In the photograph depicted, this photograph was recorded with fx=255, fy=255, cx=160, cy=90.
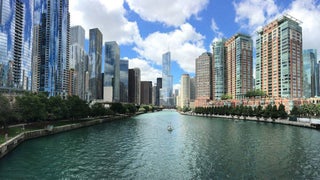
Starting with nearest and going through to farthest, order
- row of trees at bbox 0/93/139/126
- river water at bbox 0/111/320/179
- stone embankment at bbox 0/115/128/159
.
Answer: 1. river water at bbox 0/111/320/179
2. stone embankment at bbox 0/115/128/159
3. row of trees at bbox 0/93/139/126

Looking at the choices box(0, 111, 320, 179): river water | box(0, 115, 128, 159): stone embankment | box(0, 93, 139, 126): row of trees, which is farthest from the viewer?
box(0, 93, 139, 126): row of trees

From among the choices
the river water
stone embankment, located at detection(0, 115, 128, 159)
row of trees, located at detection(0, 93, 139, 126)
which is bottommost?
the river water

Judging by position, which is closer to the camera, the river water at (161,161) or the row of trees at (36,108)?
the river water at (161,161)

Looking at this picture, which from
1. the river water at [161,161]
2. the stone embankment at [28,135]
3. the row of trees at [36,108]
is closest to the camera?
the river water at [161,161]

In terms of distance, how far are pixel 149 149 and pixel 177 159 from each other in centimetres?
1246

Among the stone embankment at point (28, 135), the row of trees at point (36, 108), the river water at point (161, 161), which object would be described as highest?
the row of trees at point (36, 108)

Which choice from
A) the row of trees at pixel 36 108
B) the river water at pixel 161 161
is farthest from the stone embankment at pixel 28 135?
the row of trees at pixel 36 108

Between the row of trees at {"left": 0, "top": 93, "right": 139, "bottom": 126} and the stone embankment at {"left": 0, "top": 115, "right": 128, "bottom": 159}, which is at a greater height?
the row of trees at {"left": 0, "top": 93, "right": 139, "bottom": 126}

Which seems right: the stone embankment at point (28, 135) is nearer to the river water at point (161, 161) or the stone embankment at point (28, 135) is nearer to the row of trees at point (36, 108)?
the river water at point (161, 161)

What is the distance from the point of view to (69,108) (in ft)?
374

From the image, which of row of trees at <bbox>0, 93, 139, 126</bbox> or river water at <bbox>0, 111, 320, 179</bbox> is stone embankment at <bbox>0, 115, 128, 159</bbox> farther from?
row of trees at <bbox>0, 93, 139, 126</bbox>

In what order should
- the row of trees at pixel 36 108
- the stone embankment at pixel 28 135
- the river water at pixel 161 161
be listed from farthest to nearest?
the row of trees at pixel 36 108
the stone embankment at pixel 28 135
the river water at pixel 161 161

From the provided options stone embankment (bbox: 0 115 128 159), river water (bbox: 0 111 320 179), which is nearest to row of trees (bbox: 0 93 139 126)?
stone embankment (bbox: 0 115 128 159)

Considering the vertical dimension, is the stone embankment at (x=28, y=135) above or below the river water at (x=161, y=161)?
above
